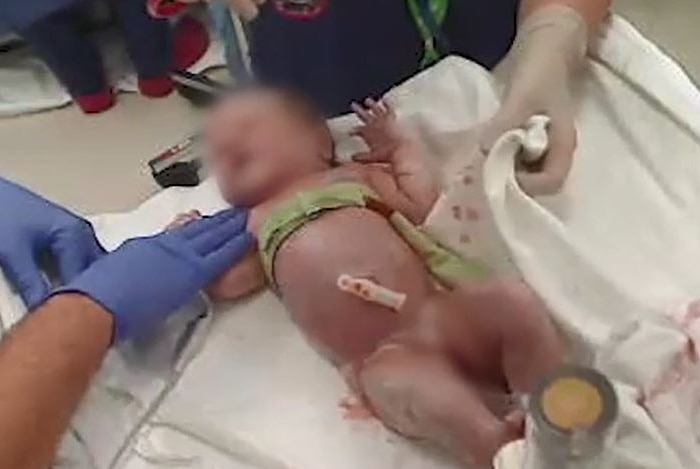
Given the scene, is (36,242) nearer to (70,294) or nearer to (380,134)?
(70,294)

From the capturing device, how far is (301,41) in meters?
1.31

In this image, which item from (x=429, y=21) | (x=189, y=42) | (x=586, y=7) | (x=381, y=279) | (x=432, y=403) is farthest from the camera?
(x=189, y=42)

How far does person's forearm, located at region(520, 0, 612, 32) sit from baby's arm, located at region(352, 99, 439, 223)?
0.50 feet

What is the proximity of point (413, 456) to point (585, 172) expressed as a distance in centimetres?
30

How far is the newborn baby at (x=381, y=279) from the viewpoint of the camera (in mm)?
1080

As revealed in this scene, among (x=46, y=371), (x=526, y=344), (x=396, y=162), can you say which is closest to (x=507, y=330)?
(x=526, y=344)

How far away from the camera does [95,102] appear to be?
164 centimetres

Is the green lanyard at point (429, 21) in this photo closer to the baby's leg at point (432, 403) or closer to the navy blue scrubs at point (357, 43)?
the navy blue scrubs at point (357, 43)

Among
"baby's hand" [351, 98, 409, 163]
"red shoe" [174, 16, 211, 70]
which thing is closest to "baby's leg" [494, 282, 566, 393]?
"baby's hand" [351, 98, 409, 163]

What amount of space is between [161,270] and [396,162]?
0.22 metres

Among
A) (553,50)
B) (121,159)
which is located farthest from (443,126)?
(121,159)

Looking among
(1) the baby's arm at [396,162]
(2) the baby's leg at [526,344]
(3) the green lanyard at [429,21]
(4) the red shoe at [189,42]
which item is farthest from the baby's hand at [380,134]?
(4) the red shoe at [189,42]

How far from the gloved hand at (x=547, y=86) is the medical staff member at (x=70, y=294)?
25 cm

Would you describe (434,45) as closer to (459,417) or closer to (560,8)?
(560,8)
